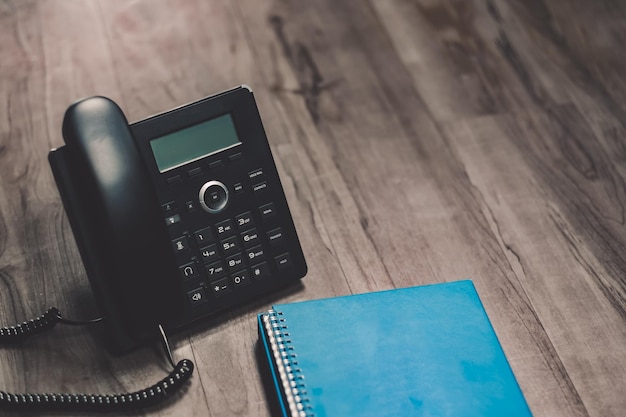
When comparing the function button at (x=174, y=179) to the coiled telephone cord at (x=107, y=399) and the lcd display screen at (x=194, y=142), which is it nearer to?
the lcd display screen at (x=194, y=142)

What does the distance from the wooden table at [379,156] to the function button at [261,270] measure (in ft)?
0.10

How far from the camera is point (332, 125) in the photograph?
0.88 metres

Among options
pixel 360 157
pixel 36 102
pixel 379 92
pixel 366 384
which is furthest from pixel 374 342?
pixel 36 102

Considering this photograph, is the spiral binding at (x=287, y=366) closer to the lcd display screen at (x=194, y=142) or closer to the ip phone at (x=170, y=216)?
the ip phone at (x=170, y=216)

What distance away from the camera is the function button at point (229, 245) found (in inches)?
27.0

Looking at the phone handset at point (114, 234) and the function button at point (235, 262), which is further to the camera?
the function button at point (235, 262)

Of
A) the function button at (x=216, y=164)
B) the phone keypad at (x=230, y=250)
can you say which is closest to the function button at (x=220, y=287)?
the phone keypad at (x=230, y=250)

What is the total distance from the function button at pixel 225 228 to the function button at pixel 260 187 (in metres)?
0.04

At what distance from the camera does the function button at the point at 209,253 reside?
0.68 m

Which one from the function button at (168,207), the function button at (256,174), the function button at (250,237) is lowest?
the function button at (250,237)

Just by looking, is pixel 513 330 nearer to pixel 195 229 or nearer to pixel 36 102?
pixel 195 229

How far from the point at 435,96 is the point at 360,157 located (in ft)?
0.45

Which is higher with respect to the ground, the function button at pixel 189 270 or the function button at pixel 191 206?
the function button at pixel 191 206

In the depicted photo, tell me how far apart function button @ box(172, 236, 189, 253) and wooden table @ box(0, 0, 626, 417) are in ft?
0.27
